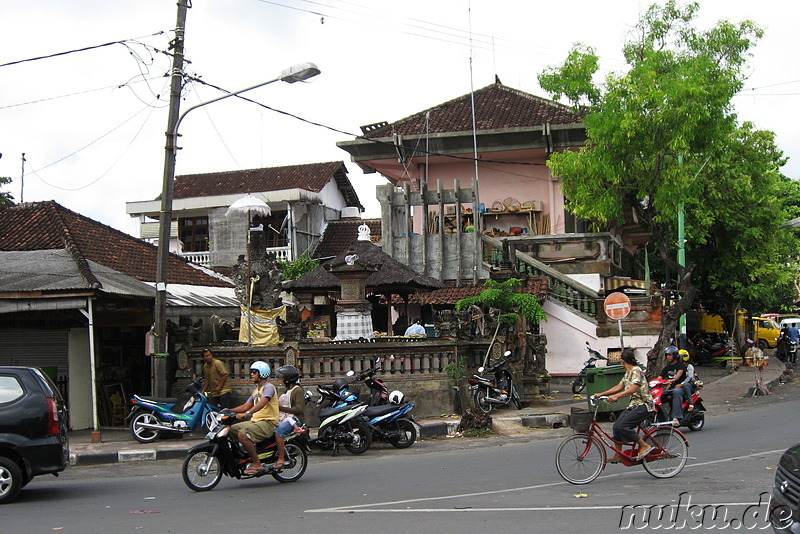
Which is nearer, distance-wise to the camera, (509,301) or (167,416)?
(167,416)

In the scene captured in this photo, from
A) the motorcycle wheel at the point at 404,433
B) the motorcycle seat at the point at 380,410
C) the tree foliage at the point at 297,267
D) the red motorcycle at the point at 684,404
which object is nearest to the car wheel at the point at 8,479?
the motorcycle seat at the point at 380,410

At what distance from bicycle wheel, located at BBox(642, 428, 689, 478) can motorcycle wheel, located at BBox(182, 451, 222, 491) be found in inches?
201

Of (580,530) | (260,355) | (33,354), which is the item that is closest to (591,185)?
(260,355)

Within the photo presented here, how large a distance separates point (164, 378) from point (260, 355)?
187 cm

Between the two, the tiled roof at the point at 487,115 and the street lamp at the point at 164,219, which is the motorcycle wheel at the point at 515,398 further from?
the tiled roof at the point at 487,115

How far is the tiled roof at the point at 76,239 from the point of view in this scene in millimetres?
18250

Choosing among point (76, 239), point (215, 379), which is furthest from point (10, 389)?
point (76, 239)

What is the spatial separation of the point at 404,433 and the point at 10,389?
6516 millimetres

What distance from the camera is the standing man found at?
1566 centimetres

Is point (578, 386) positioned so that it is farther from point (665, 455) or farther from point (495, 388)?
point (665, 455)

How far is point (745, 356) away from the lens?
3181cm

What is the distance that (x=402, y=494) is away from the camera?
9.42 m

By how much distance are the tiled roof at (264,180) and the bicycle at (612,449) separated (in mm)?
26661

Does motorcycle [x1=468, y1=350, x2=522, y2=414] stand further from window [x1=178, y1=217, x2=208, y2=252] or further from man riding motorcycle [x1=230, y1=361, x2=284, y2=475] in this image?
window [x1=178, y1=217, x2=208, y2=252]
